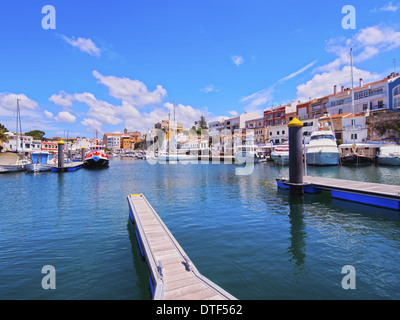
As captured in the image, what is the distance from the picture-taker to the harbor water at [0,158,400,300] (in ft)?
22.4

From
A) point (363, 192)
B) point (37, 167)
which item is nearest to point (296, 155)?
point (363, 192)

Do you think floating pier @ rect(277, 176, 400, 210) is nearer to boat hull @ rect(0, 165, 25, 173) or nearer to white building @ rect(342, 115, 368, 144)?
white building @ rect(342, 115, 368, 144)

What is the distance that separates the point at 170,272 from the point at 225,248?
12.5 ft

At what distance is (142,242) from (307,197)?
15.4 m

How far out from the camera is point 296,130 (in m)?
18.8

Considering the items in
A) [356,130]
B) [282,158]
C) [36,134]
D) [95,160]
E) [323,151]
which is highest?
[36,134]

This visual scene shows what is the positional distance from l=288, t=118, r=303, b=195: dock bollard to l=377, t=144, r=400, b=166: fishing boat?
117 feet

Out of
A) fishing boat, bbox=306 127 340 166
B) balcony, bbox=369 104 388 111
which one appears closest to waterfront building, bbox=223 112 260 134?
balcony, bbox=369 104 388 111

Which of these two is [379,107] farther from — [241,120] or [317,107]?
[241,120]

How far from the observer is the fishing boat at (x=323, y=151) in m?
45.2

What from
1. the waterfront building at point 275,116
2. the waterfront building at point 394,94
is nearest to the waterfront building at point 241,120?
the waterfront building at point 275,116

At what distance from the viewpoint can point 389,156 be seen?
43.2 meters

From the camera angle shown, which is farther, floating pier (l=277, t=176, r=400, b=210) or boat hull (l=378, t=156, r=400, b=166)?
boat hull (l=378, t=156, r=400, b=166)
